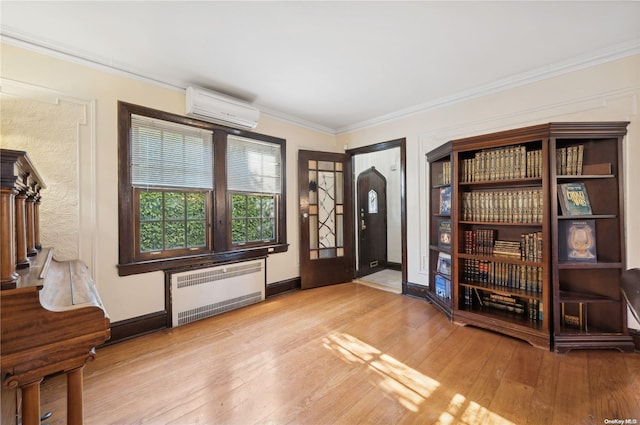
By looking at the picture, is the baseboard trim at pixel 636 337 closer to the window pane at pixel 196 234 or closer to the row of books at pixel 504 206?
the row of books at pixel 504 206

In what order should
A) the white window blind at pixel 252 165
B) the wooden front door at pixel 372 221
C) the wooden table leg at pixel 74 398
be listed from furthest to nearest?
the wooden front door at pixel 372 221, the white window blind at pixel 252 165, the wooden table leg at pixel 74 398

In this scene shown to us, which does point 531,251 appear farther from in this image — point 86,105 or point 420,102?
point 86,105

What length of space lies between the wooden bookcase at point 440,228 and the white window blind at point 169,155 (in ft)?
9.15

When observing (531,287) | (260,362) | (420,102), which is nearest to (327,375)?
(260,362)

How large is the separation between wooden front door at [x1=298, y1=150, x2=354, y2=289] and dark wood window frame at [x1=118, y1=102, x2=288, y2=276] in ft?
1.18

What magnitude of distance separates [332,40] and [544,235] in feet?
8.22

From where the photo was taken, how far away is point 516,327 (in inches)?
92.4

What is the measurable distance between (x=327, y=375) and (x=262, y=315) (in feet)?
4.33

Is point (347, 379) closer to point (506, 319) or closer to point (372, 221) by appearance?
point (506, 319)

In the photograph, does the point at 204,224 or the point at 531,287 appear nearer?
the point at 531,287

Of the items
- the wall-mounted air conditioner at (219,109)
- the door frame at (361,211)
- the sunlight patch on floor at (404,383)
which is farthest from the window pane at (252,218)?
the sunlight patch on floor at (404,383)

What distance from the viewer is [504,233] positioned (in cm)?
276

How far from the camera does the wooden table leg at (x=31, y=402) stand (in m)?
1.07

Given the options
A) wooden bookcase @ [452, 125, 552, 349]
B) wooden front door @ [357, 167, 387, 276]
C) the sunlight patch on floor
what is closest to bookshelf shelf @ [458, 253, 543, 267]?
wooden bookcase @ [452, 125, 552, 349]
